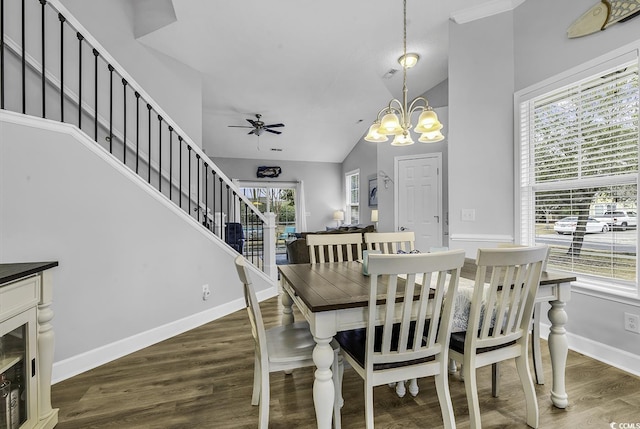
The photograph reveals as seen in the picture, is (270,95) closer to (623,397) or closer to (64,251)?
(64,251)

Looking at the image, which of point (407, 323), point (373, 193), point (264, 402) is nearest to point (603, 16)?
point (407, 323)

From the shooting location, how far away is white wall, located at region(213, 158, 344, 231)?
8.81m

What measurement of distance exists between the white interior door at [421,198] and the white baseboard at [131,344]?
306cm

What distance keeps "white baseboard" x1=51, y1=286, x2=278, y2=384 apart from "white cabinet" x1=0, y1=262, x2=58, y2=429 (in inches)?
26.1

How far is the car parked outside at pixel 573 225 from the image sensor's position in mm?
2412

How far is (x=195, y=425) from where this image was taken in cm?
168

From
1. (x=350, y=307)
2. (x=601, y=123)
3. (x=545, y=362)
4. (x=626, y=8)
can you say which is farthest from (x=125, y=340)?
(x=626, y=8)

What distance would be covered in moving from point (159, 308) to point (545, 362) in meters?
3.17

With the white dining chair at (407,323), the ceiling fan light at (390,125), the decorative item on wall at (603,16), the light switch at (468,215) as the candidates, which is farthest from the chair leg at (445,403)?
the decorative item on wall at (603,16)

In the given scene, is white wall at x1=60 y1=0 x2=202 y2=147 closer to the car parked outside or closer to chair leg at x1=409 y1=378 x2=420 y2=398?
chair leg at x1=409 y1=378 x2=420 y2=398

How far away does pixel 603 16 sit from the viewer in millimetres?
2328

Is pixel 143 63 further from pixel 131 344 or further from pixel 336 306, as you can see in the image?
pixel 336 306

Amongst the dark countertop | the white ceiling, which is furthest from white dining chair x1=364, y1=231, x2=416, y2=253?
the white ceiling

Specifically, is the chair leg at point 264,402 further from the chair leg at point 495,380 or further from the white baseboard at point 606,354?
the white baseboard at point 606,354
